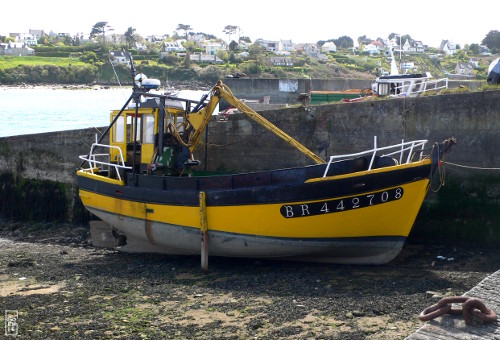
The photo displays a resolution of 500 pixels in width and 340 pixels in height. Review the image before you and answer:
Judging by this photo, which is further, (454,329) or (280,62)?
(280,62)

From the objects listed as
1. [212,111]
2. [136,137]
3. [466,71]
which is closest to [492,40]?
[466,71]

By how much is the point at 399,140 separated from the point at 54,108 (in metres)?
50.6

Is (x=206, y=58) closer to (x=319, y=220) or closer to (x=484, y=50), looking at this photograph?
(x=484, y=50)

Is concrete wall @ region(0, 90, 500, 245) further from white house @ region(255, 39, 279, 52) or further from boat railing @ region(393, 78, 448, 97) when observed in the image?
white house @ region(255, 39, 279, 52)

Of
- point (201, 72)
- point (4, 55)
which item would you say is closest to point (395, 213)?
point (201, 72)

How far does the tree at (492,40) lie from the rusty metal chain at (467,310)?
83938 mm

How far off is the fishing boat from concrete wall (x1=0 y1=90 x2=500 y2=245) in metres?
0.93

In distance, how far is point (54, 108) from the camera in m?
60.9

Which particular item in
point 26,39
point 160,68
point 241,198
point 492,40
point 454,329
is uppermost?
point 26,39

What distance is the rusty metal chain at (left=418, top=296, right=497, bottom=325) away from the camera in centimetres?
740

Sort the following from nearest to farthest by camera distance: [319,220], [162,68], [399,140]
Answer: [319,220], [399,140], [162,68]

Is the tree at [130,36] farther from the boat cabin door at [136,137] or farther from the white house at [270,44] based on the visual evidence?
the boat cabin door at [136,137]

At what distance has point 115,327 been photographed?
9781 mm

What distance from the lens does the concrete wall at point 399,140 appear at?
44.0 ft
